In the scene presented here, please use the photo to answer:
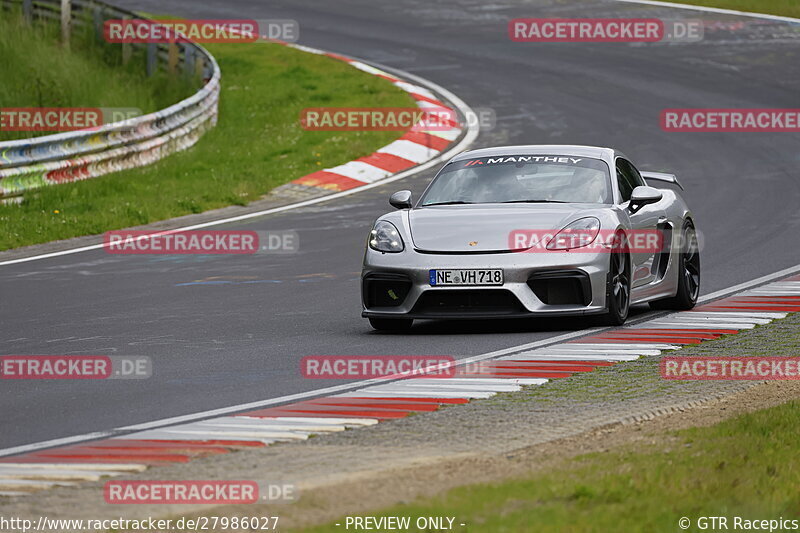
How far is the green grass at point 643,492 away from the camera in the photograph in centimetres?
530

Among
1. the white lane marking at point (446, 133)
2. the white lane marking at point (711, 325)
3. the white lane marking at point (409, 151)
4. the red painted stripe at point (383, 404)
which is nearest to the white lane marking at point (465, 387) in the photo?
the red painted stripe at point (383, 404)

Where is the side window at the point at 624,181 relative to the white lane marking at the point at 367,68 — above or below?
above

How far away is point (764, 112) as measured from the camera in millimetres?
25781

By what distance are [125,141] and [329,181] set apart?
287 cm

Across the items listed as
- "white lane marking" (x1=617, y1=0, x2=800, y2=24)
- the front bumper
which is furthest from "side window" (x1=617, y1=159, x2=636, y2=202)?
"white lane marking" (x1=617, y1=0, x2=800, y2=24)

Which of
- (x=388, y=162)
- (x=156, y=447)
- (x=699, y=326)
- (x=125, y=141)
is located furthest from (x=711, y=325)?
(x=125, y=141)

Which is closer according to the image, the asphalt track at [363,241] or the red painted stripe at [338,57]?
Result: the asphalt track at [363,241]

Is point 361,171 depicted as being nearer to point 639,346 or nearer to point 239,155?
point 239,155

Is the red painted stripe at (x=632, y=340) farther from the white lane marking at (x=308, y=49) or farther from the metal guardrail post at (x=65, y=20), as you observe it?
the white lane marking at (x=308, y=49)

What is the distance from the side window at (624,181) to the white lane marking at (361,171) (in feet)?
30.1

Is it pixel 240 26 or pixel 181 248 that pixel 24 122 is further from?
pixel 240 26

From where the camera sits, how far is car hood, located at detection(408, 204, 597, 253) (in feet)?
35.5

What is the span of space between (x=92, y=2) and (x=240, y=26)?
723 cm

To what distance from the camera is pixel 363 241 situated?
16625mm
